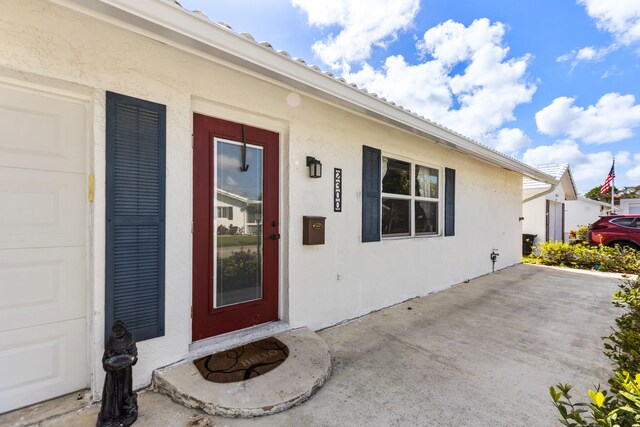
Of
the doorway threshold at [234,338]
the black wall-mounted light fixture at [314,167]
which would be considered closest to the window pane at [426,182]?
the black wall-mounted light fixture at [314,167]

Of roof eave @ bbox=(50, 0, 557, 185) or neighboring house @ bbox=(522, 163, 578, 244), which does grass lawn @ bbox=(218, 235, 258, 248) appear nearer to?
roof eave @ bbox=(50, 0, 557, 185)

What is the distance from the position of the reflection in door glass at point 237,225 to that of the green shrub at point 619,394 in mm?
2537

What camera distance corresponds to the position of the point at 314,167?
3346mm

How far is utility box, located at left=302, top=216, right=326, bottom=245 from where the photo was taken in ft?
10.8

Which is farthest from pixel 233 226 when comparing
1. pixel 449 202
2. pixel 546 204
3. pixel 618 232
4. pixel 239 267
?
pixel 546 204

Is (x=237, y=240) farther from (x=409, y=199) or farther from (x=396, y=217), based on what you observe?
(x=409, y=199)

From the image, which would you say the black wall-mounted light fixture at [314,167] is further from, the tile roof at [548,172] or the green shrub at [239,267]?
the tile roof at [548,172]

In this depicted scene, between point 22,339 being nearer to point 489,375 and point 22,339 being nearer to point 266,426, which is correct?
point 266,426

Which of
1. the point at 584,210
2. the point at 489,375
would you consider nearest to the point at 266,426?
the point at 489,375

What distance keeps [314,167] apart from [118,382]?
2.57 meters

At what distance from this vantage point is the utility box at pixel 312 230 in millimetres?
3281

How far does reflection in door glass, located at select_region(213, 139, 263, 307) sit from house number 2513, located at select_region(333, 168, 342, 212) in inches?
40.4

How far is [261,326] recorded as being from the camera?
121 inches

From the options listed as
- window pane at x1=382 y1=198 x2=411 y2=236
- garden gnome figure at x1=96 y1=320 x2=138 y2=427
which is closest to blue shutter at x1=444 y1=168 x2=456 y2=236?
window pane at x1=382 y1=198 x2=411 y2=236
